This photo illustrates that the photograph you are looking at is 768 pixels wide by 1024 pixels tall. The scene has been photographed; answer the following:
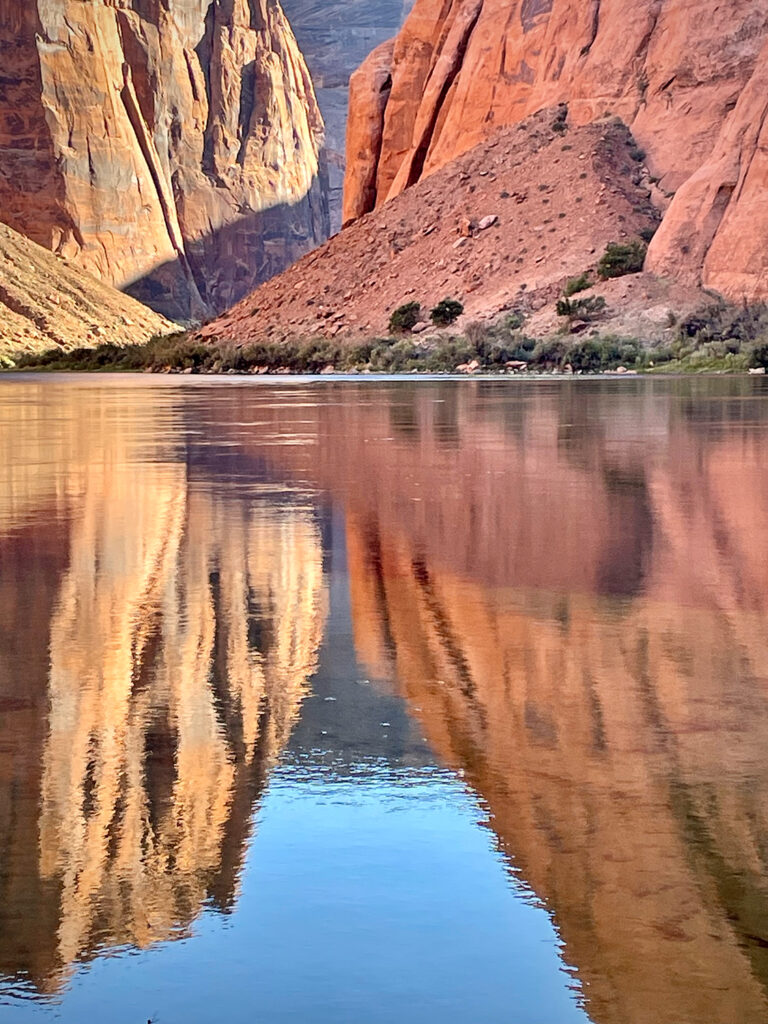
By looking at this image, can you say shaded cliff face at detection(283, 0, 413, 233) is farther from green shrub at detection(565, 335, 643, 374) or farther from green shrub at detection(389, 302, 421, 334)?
green shrub at detection(565, 335, 643, 374)

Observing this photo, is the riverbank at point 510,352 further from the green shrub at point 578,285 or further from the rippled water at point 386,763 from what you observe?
the rippled water at point 386,763

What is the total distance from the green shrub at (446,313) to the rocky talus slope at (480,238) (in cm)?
64

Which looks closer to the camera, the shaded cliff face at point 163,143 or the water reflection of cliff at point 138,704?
the water reflection of cliff at point 138,704

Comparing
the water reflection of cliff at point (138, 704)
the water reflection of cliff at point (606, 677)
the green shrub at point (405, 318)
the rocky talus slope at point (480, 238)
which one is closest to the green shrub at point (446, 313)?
the rocky talus slope at point (480, 238)

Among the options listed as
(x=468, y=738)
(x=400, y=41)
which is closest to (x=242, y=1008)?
(x=468, y=738)

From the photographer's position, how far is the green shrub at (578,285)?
62312 millimetres

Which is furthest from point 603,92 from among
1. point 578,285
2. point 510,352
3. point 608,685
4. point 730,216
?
point 608,685

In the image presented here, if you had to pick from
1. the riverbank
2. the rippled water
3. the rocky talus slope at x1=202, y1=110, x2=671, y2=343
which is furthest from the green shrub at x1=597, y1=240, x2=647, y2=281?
the rippled water

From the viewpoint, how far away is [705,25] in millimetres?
66688

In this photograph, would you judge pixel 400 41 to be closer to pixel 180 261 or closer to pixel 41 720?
pixel 180 261

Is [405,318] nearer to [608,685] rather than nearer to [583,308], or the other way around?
[583,308]

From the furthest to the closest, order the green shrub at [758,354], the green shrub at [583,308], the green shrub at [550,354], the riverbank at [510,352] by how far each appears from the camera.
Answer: the green shrub at [583,308], the green shrub at [550,354], the riverbank at [510,352], the green shrub at [758,354]

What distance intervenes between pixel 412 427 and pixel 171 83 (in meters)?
133

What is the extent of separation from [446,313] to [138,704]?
200 feet
